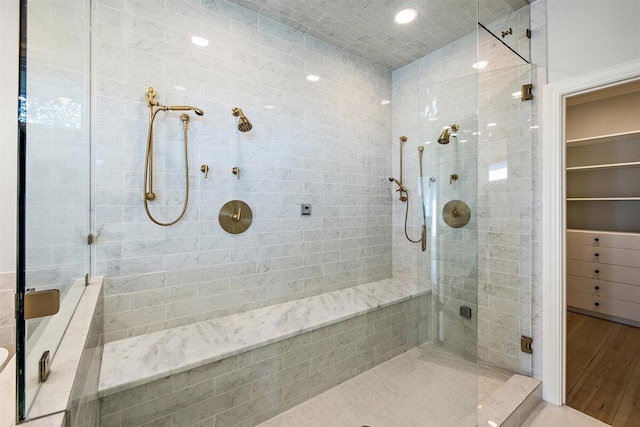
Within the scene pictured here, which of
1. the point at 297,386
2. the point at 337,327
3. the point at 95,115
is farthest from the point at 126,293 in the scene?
the point at 337,327

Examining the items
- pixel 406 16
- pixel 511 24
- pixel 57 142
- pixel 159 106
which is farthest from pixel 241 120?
pixel 511 24

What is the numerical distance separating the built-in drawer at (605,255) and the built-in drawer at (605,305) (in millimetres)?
443

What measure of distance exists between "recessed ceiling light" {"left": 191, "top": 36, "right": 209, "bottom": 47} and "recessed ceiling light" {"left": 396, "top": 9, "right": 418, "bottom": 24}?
→ 1517 millimetres

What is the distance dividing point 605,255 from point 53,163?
4914 millimetres

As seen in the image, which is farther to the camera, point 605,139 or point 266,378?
point 605,139

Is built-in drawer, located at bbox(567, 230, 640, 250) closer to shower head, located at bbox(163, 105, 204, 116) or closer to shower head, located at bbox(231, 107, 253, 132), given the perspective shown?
shower head, located at bbox(231, 107, 253, 132)

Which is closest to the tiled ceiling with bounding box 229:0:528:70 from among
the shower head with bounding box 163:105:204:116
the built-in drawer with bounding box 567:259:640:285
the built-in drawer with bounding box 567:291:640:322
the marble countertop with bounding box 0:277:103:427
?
the shower head with bounding box 163:105:204:116

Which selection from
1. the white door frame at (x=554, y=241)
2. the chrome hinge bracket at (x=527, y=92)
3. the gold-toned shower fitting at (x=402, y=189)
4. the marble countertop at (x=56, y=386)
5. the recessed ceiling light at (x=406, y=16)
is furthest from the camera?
the gold-toned shower fitting at (x=402, y=189)

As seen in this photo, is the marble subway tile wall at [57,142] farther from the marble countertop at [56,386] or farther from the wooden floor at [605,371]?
the wooden floor at [605,371]

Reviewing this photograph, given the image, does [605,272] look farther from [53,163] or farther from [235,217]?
[53,163]

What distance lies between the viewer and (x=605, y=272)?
326 cm

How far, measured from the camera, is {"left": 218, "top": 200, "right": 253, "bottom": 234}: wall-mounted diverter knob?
210cm

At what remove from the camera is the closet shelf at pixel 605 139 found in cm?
306

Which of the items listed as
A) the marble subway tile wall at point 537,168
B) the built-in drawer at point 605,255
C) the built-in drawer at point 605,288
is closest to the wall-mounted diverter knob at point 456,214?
the marble subway tile wall at point 537,168
